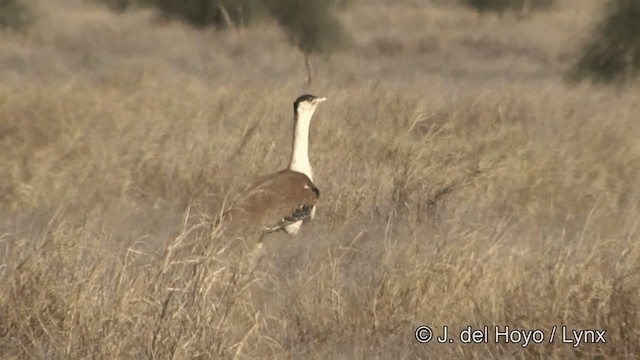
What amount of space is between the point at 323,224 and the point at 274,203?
87 cm

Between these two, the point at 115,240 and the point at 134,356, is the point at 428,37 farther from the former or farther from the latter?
the point at 134,356

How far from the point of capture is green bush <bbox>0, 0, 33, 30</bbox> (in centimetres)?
2148

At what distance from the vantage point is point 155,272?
3.72 metres

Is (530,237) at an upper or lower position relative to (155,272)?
lower

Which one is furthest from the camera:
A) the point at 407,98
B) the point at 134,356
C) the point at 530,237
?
the point at 407,98

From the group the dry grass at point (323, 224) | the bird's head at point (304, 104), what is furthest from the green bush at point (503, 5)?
the bird's head at point (304, 104)

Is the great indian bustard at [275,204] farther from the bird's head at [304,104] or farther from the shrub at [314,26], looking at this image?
the shrub at [314,26]

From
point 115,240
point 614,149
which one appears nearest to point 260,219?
point 115,240

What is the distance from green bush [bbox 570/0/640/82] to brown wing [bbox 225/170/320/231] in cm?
1051

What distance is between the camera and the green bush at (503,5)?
100 feet

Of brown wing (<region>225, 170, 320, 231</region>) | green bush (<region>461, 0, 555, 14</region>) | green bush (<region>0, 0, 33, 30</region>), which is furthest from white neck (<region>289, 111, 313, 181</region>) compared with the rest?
green bush (<region>461, 0, 555, 14</region>)

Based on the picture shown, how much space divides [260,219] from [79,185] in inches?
74.0

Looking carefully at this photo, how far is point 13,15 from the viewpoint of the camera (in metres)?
21.6

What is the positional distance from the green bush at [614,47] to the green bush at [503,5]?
48.9ft
